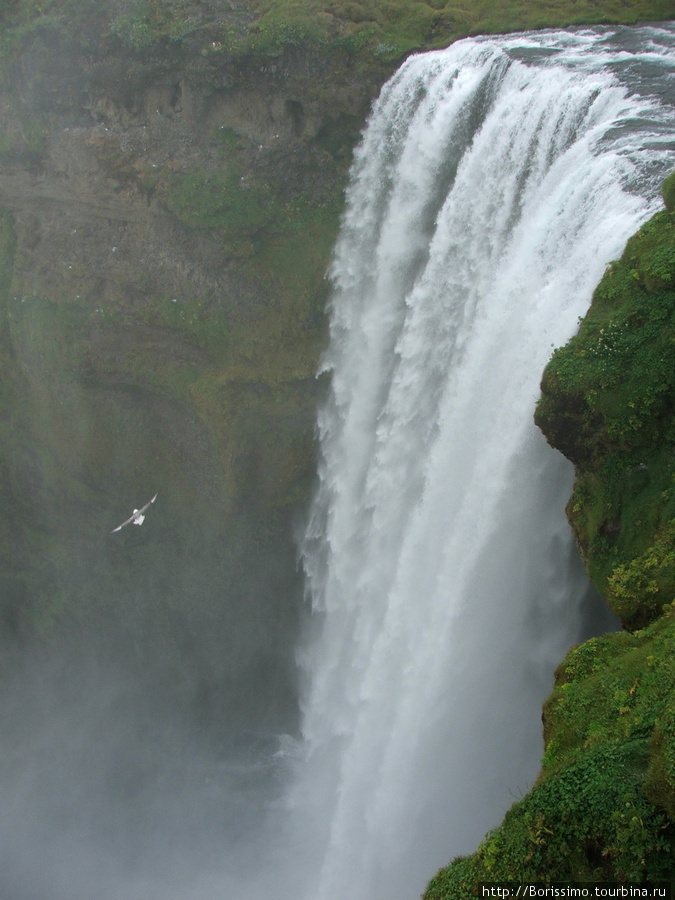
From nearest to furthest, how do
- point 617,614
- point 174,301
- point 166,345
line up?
point 617,614, point 174,301, point 166,345

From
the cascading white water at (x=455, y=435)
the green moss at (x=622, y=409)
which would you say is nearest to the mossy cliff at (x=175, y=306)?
the cascading white water at (x=455, y=435)

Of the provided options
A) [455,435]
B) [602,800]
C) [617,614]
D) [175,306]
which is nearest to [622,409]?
[617,614]

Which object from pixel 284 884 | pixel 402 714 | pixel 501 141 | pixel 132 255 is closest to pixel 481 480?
pixel 402 714

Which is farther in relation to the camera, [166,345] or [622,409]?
[166,345]

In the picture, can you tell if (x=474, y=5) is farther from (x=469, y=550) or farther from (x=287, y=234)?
(x=469, y=550)

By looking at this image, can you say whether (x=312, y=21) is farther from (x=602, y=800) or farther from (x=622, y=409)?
(x=602, y=800)

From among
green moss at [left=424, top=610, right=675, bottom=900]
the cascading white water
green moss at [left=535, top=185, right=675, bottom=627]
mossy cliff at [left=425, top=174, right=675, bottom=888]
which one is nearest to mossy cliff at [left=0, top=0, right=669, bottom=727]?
the cascading white water

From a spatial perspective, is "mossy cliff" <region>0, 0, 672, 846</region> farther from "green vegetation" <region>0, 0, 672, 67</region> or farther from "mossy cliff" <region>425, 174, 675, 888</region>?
"mossy cliff" <region>425, 174, 675, 888</region>
